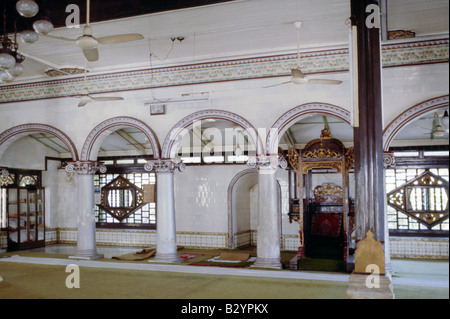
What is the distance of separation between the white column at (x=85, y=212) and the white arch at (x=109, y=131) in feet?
0.88

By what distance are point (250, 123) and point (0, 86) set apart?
719 centimetres

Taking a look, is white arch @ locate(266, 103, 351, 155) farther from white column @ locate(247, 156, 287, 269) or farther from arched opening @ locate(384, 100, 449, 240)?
arched opening @ locate(384, 100, 449, 240)

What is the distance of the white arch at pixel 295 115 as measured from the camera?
9.36 metres

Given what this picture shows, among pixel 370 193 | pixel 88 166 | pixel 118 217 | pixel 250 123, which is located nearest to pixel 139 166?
pixel 118 217

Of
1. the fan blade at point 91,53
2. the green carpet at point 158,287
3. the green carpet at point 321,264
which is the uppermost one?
the fan blade at point 91,53

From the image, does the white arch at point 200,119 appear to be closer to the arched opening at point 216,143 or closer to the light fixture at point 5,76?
the arched opening at point 216,143

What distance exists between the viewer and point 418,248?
1189cm

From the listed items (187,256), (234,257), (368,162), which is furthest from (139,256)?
(368,162)

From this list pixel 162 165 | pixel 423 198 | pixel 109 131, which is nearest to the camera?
pixel 162 165

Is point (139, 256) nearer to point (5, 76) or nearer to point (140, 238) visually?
point (140, 238)

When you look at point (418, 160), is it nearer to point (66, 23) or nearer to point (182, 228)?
point (182, 228)

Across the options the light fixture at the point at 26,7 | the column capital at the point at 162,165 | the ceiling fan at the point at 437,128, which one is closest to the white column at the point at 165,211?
the column capital at the point at 162,165

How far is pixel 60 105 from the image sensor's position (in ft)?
38.4

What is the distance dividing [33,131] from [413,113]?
30.8 feet
